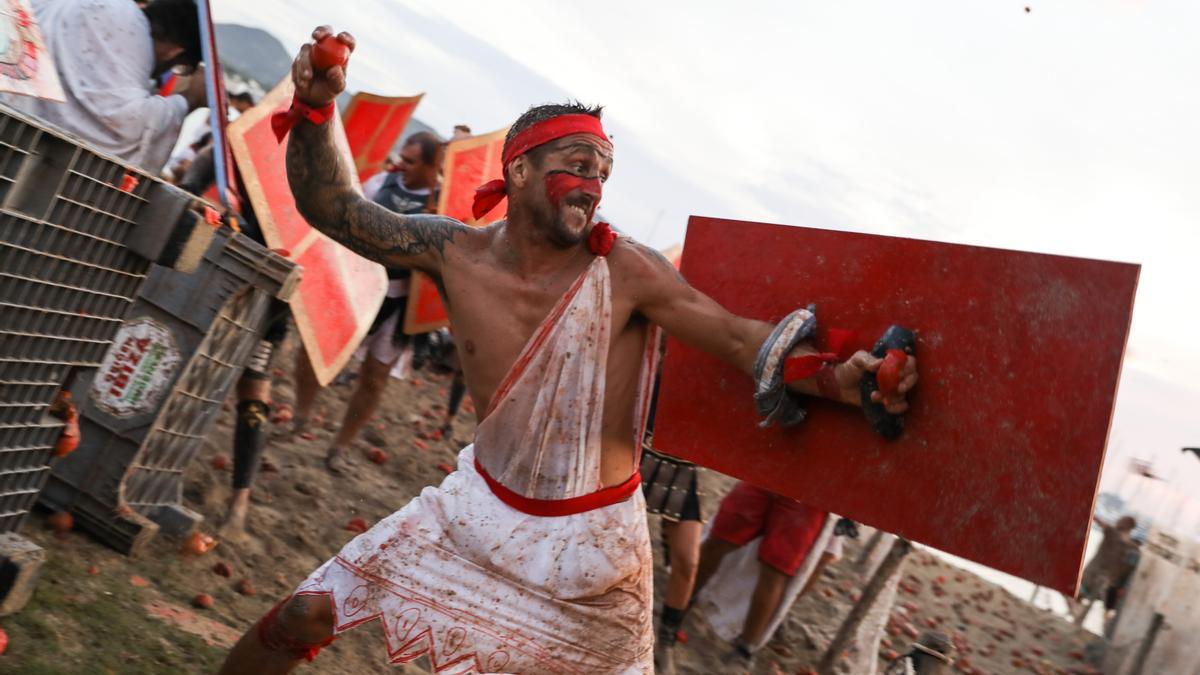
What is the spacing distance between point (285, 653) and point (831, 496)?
4.65 feet

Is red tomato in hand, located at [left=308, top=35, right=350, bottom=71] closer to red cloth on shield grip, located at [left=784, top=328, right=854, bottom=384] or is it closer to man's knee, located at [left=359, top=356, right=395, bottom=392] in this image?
red cloth on shield grip, located at [left=784, top=328, right=854, bottom=384]

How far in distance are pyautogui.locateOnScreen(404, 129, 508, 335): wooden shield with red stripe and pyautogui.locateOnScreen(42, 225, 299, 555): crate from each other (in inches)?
85.1

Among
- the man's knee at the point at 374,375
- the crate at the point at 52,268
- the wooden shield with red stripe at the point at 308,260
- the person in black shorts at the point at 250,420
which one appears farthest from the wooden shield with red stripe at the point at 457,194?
the crate at the point at 52,268

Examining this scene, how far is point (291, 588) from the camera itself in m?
4.46

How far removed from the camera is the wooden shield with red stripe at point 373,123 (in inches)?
299

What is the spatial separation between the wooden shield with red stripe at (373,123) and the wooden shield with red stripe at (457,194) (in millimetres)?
935

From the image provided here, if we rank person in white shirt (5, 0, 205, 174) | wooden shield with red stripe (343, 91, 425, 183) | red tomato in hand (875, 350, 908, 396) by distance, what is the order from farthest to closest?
wooden shield with red stripe (343, 91, 425, 183)
person in white shirt (5, 0, 205, 174)
red tomato in hand (875, 350, 908, 396)

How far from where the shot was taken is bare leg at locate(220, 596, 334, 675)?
2.73m

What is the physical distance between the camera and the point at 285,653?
2770 millimetres

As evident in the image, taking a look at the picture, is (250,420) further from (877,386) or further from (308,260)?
(877,386)

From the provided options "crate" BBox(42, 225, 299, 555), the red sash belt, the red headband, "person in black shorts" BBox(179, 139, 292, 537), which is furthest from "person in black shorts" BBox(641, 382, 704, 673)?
the red headband

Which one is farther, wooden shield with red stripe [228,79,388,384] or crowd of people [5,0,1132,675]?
wooden shield with red stripe [228,79,388,384]

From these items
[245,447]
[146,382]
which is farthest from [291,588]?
[146,382]

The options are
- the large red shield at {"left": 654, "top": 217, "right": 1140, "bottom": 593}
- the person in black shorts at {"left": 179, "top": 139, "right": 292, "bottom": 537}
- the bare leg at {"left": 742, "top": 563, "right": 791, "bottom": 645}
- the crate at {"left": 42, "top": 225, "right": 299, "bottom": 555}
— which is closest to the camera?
the large red shield at {"left": 654, "top": 217, "right": 1140, "bottom": 593}
